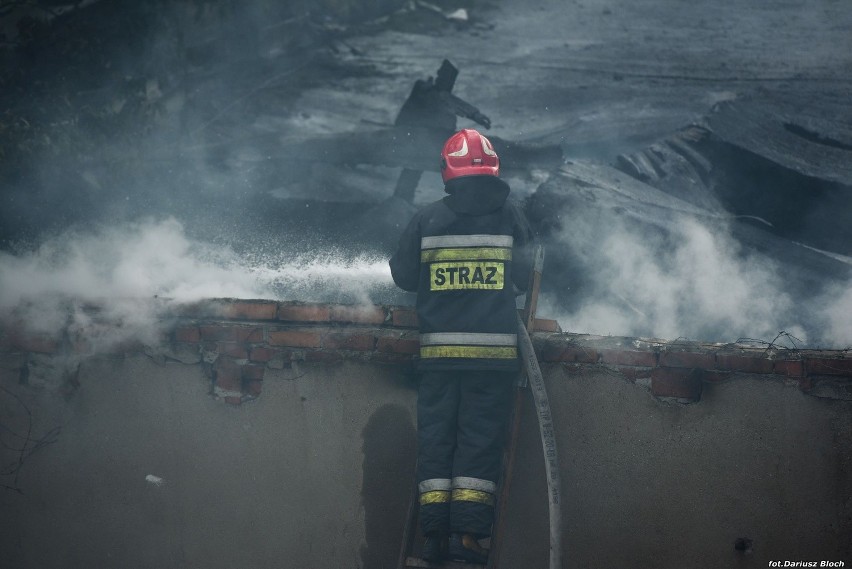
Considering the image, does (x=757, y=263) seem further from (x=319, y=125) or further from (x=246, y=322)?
(x=319, y=125)

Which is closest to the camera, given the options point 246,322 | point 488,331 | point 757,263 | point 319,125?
point 488,331

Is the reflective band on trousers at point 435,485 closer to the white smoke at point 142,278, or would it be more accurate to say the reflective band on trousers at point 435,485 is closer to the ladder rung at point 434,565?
the ladder rung at point 434,565

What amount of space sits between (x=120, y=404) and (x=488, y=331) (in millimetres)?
1952

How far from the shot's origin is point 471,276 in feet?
11.1

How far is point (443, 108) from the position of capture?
712cm

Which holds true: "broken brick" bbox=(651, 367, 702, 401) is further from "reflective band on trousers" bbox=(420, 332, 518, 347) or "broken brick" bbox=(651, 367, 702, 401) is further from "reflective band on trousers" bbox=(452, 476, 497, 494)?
"reflective band on trousers" bbox=(452, 476, 497, 494)

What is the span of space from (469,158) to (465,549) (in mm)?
1764

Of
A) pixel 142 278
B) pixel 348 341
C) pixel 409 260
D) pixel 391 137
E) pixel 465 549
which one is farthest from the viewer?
pixel 391 137

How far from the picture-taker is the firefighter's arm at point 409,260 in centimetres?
351

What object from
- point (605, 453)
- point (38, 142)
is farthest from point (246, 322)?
point (38, 142)

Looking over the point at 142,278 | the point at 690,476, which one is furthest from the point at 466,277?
the point at 142,278

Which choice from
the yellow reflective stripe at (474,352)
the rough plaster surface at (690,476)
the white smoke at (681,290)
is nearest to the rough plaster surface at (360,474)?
the rough plaster surface at (690,476)

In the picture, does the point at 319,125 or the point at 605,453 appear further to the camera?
the point at 319,125

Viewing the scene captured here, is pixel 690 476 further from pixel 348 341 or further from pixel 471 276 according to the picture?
pixel 348 341
